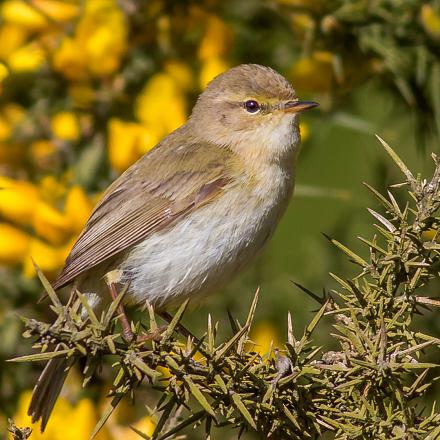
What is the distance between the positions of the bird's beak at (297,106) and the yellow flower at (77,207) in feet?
2.77

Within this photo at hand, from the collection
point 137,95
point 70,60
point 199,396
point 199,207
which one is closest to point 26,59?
point 70,60

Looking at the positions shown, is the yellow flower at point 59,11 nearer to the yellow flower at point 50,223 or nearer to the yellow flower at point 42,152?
the yellow flower at point 42,152

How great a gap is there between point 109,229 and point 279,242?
135cm

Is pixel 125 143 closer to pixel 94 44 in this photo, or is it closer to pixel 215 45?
pixel 94 44

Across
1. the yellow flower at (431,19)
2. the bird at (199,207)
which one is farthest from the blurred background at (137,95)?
the bird at (199,207)

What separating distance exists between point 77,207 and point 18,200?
7.8 inches

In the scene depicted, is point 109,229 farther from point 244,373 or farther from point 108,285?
point 244,373

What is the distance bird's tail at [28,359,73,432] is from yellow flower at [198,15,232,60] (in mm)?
1272

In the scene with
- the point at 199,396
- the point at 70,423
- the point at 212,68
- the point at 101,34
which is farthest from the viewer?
the point at 212,68

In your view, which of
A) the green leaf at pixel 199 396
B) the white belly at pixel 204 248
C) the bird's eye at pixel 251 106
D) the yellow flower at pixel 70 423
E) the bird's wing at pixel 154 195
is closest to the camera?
the green leaf at pixel 199 396

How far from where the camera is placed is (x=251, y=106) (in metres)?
3.55

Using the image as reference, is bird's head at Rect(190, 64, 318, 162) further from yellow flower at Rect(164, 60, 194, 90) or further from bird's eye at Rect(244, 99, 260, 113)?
yellow flower at Rect(164, 60, 194, 90)

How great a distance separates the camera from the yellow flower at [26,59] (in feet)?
10.1

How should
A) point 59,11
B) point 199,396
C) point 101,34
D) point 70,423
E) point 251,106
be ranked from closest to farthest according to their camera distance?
1. point 199,396
2. point 70,423
3. point 101,34
4. point 59,11
5. point 251,106
